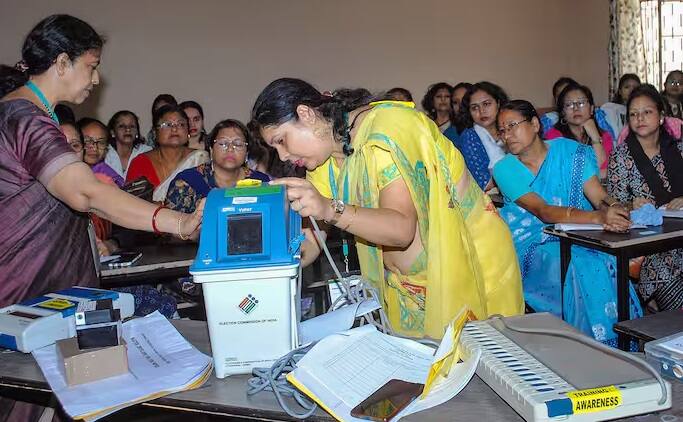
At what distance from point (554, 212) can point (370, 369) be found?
2.11 metres

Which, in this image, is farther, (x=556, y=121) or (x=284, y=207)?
(x=556, y=121)

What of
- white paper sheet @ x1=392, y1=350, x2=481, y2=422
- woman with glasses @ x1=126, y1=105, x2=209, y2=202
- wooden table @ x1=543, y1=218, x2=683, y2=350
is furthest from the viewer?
woman with glasses @ x1=126, y1=105, x2=209, y2=202

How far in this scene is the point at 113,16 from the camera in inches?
214

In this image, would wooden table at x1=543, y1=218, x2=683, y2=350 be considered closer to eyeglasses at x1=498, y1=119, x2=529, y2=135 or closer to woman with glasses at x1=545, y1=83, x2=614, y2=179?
eyeglasses at x1=498, y1=119, x2=529, y2=135

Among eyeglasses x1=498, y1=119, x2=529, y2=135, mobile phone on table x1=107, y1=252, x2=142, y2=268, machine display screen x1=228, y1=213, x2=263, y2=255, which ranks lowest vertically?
mobile phone on table x1=107, y1=252, x2=142, y2=268

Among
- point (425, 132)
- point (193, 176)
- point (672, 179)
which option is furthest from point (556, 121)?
point (425, 132)

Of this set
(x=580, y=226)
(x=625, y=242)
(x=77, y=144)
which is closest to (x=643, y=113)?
(x=580, y=226)

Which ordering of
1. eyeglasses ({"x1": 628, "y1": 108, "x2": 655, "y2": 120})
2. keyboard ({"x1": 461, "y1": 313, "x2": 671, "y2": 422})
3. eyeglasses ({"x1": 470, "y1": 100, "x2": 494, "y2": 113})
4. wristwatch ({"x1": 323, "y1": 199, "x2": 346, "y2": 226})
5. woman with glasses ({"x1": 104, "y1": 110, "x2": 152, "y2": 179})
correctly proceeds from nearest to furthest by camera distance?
1. keyboard ({"x1": 461, "y1": 313, "x2": 671, "y2": 422})
2. wristwatch ({"x1": 323, "y1": 199, "x2": 346, "y2": 226})
3. eyeglasses ({"x1": 628, "y1": 108, "x2": 655, "y2": 120})
4. eyeglasses ({"x1": 470, "y1": 100, "x2": 494, "y2": 113})
5. woman with glasses ({"x1": 104, "y1": 110, "x2": 152, "y2": 179})

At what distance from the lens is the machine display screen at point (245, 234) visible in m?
1.22

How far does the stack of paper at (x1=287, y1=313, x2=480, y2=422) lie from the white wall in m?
4.69

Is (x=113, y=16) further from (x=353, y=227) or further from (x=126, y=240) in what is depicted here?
(x=353, y=227)

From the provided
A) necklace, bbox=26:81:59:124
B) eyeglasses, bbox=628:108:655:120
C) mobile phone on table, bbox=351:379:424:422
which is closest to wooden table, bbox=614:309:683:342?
mobile phone on table, bbox=351:379:424:422

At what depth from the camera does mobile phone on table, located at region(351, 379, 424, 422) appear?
1.05 meters

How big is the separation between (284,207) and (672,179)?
2759 mm
